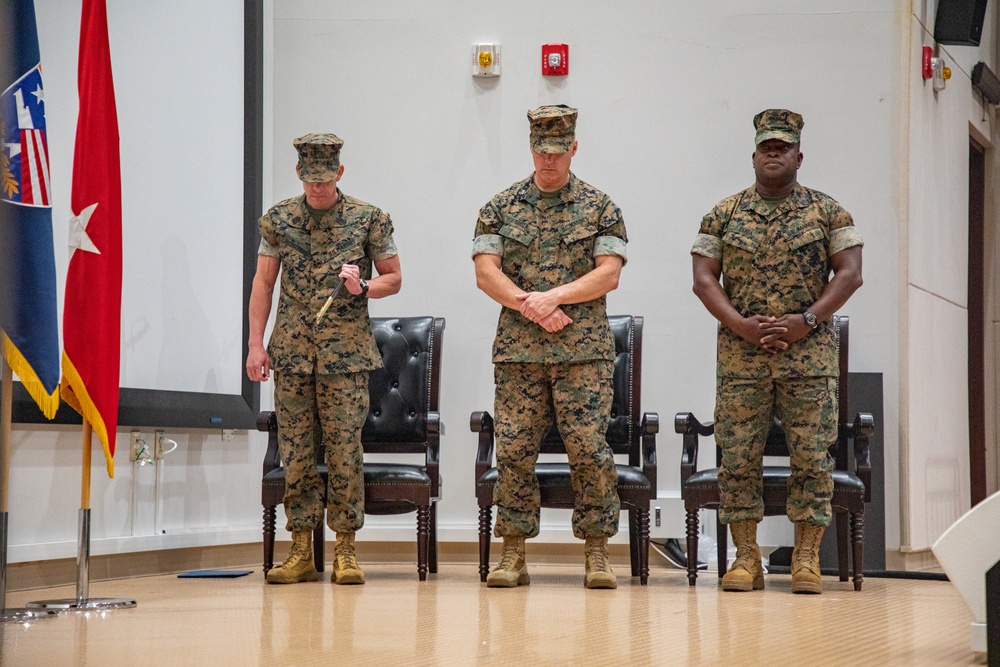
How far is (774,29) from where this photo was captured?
5543 millimetres

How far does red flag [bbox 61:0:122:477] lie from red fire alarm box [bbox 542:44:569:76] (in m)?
2.45

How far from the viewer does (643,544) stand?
4496 millimetres

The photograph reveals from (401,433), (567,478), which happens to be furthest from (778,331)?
(401,433)

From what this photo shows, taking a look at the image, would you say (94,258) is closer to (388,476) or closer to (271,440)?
(271,440)

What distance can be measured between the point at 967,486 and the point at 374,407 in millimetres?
3538

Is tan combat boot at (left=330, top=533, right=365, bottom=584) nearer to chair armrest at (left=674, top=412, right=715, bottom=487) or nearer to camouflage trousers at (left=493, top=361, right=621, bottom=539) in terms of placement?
camouflage trousers at (left=493, top=361, right=621, bottom=539)

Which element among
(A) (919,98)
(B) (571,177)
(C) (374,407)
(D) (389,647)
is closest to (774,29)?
(A) (919,98)

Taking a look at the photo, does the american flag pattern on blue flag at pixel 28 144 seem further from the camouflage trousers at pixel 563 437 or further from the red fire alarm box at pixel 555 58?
the red fire alarm box at pixel 555 58

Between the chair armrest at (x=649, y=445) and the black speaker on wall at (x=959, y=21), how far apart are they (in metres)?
2.68

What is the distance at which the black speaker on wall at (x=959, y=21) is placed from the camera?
18.5 feet

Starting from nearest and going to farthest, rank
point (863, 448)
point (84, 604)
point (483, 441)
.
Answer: point (84, 604) → point (863, 448) → point (483, 441)

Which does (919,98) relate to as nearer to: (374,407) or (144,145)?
(374,407)

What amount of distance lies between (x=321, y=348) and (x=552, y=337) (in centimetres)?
90

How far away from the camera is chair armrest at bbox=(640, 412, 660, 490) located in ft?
15.1
